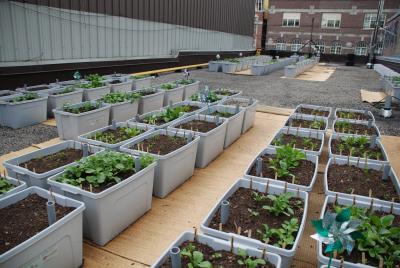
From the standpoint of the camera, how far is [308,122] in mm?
4656

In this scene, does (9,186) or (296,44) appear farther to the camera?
(296,44)

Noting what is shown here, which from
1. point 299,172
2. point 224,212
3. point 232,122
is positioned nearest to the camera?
point 224,212

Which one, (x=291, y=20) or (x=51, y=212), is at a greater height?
(x=291, y=20)

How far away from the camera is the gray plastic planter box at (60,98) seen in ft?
17.6

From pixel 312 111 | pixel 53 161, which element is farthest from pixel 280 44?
pixel 53 161

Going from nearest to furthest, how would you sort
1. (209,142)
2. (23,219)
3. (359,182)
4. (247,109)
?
(23,219) < (359,182) < (209,142) < (247,109)

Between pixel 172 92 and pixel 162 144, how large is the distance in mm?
3120

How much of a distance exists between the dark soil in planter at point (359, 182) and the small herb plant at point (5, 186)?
8.15 feet

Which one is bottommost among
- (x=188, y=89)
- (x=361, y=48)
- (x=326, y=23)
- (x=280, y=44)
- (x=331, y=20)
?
(x=188, y=89)

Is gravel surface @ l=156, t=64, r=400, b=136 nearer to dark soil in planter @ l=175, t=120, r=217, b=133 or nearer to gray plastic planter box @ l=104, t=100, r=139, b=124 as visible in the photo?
dark soil in planter @ l=175, t=120, r=217, b=133

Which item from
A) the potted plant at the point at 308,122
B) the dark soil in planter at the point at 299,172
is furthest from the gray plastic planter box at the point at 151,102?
the dark soil in planter at the point at 299,172

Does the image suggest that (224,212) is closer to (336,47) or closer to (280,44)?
(336,47)

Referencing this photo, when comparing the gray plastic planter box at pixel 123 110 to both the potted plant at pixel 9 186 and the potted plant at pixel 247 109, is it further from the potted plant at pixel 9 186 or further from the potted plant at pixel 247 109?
the potted plant at pixel 9 186

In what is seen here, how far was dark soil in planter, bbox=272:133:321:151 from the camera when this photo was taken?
3.68 metres
